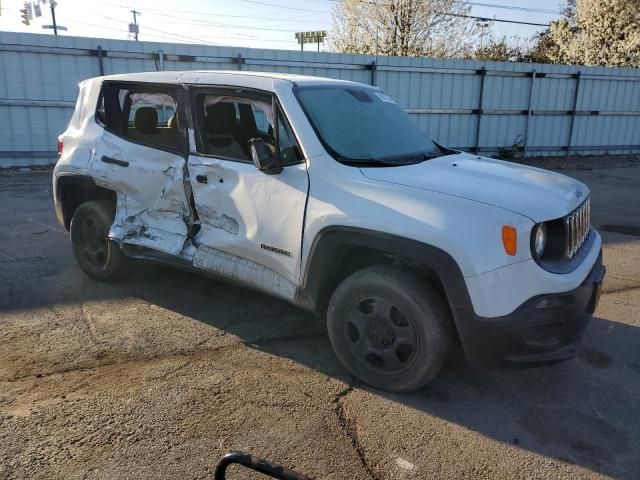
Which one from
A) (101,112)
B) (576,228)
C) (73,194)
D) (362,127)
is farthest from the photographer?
(73,194)

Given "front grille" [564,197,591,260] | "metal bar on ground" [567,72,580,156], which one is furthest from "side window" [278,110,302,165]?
"metal bar on ground" [567,72,580,156]

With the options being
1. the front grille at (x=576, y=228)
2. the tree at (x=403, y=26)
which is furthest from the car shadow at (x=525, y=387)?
the tree at (x=403, y=26)

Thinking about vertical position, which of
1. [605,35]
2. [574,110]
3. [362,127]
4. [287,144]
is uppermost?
[605,35]

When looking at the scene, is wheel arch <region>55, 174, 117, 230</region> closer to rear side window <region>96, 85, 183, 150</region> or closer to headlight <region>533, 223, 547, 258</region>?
rear side window <region>96, 85, 183, 150</region>

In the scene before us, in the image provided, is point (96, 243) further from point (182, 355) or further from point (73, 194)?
point (182, 355)

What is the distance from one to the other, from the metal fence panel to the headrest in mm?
7766

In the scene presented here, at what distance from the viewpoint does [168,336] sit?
13.6ft

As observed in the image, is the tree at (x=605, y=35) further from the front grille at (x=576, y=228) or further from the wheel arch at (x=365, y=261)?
the wheel arch at (x=365, y=261)

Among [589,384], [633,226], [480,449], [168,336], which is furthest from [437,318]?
[633,226]

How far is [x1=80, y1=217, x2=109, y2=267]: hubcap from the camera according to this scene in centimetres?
502

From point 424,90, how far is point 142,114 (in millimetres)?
10949

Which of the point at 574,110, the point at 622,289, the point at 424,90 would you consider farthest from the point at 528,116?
the point at 622,289

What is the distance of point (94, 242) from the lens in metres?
5.09

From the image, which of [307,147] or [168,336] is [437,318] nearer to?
[307,147]
